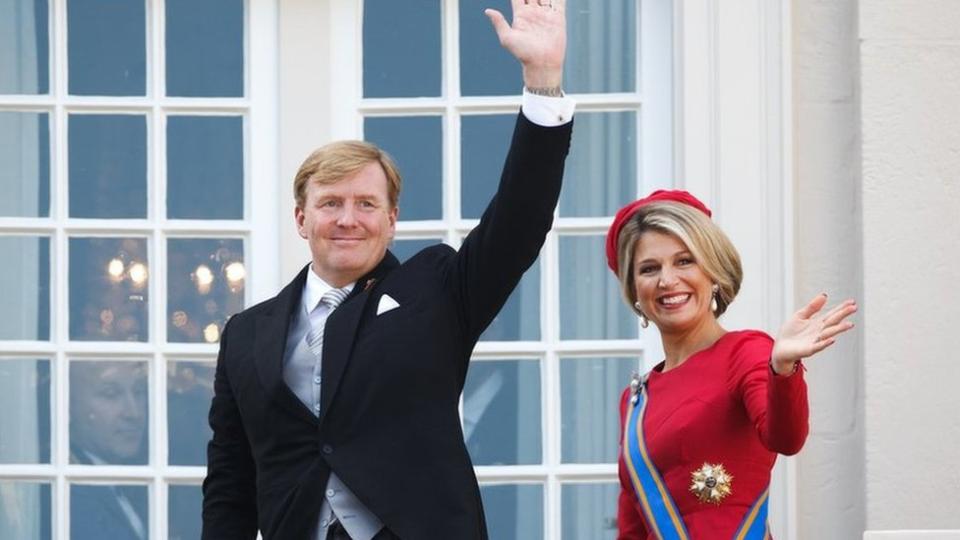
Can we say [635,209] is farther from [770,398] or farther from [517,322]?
[517,322]

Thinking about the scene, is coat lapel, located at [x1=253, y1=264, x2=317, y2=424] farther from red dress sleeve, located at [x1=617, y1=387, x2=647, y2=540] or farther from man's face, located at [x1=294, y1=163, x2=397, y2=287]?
red dress sleeve, located at [x1=617, y1=387, x2=647, y2=540]

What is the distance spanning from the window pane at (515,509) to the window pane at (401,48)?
1.17 m

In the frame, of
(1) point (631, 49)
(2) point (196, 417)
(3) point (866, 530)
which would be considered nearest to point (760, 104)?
(1) point (631, 49)

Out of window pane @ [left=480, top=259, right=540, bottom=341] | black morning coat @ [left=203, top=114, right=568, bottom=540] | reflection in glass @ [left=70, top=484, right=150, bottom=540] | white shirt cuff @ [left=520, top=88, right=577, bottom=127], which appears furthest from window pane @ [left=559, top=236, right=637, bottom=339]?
white shirt cuff @ [left=520, top=88, right=577, bottom=127]

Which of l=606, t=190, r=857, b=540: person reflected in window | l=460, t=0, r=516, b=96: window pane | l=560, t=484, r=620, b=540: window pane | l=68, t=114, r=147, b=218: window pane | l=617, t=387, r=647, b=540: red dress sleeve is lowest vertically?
l=560, t=484, r=620, b=540: window pane

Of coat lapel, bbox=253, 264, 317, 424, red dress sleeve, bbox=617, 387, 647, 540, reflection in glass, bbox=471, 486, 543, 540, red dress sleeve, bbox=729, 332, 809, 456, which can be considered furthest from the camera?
reflection in glass, bbox=471, 486, 543, 540

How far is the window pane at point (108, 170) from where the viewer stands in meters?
6.34

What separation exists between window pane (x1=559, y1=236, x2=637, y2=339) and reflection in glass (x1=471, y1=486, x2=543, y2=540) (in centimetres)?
46

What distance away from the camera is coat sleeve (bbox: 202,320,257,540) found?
468 cm

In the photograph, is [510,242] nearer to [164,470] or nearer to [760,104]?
[760,104]

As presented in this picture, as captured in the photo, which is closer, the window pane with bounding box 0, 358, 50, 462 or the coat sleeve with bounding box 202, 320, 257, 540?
the coat sleeve with bounding box 202, 320, 257, 540

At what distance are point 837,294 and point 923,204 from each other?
342mm

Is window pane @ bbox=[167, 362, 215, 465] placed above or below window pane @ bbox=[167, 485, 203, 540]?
above

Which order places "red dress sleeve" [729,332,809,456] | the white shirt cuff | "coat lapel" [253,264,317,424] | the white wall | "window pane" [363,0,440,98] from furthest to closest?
1. "window pane" [363,0,440,98]
2. the white wall
3. "coat lapel" [253,264,317,424]
4. the white shirt cuff
5. "red dress sleeve" [729,332,809,456]
